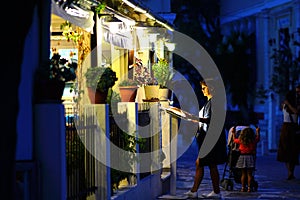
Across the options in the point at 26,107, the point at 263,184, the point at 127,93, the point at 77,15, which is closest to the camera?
the point at 26,107

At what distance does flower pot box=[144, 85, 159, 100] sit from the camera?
1566 centimetres

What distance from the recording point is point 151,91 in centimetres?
1577

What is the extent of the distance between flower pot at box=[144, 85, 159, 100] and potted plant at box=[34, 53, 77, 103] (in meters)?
7.07

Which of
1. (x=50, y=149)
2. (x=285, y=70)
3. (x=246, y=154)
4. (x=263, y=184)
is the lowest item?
(x=263, y=184)

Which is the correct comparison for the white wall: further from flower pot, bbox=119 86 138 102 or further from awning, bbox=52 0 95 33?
flower pot, bbox=119 86 138 102

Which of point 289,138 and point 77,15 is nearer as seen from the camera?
point 77,15


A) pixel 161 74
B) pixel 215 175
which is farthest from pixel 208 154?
pixel 161 74

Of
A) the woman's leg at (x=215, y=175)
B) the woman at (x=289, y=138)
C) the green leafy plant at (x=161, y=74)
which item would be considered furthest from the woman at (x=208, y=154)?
the woman at (x=289, y=138)

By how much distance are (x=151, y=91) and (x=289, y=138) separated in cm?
447

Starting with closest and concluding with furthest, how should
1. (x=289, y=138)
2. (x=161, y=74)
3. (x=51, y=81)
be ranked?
1. (x=51, y=81)
2. (x=161, y=74)
3. (x=289, y=138)

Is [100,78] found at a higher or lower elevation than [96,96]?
A: higher

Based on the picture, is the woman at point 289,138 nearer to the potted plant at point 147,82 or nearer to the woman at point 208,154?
the potted plant at point 147,82

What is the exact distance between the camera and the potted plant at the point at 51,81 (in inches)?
330

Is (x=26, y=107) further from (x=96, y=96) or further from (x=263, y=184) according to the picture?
(x=263, y=184)
